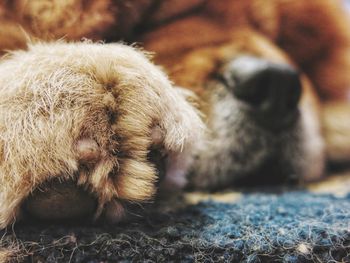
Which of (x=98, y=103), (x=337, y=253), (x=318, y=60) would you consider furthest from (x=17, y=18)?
(x=318, y=60)

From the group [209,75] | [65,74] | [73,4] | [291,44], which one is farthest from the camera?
[291,44]

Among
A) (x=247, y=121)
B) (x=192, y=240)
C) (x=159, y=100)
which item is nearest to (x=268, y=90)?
(x=247, y=121)

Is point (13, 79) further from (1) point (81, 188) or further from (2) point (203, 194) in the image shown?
(2) point (203, 194)

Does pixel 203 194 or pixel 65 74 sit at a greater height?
pixel 65 74

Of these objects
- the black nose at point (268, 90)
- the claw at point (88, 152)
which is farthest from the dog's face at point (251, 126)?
the claw at point (88, 152)

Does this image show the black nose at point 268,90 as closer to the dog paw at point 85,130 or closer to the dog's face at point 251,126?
the dog's face at point 251,126

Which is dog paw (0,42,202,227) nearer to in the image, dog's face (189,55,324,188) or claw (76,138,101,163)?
claw (76,138,101,163)
